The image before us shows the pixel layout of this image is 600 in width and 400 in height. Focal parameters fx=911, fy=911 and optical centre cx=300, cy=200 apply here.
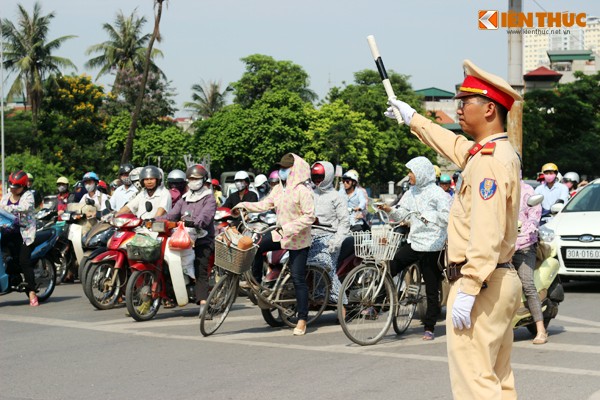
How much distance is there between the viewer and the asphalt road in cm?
682

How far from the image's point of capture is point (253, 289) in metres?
9.50

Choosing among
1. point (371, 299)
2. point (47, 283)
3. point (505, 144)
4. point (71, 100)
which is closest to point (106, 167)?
point (71, 100)

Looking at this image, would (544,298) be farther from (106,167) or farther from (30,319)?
(106,167)

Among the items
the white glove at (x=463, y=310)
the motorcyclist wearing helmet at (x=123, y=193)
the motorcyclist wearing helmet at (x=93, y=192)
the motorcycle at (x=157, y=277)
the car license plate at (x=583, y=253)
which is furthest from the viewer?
the motorcyclist wearing helmet at (x=93, y=192)

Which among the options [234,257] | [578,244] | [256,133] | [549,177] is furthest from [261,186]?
[256,133]

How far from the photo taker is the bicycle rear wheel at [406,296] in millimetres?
9523

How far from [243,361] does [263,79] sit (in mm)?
65424

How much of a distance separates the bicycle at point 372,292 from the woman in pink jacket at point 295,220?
2.28 feet

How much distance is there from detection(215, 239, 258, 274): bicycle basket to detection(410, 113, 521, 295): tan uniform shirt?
4824 millimetres

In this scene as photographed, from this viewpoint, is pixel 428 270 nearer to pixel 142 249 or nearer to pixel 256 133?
pixel 142 249

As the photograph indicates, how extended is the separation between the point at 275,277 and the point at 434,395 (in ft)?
11.7

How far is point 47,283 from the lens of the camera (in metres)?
12.8

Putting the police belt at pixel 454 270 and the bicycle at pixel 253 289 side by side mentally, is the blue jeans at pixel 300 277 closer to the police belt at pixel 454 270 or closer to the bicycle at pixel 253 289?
the bicycle at pixel 253 289

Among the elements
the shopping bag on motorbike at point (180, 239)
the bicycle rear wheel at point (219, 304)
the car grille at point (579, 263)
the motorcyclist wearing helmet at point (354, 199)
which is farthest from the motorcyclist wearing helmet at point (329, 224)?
the car grille at point (579, 263)
